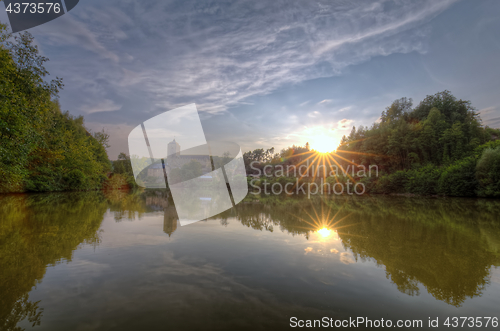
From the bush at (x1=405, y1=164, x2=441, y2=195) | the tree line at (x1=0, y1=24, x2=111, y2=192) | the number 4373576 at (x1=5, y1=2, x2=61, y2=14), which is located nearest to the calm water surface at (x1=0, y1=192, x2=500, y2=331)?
the tree line at (x1=0, y1=24, x2=111, y2=192)

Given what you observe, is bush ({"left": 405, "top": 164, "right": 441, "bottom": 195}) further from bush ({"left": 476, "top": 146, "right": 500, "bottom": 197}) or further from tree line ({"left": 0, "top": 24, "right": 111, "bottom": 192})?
tree line ({"left": 0, "top": 24, "right": 111, "bottom": 192})

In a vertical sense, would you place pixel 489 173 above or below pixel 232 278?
above

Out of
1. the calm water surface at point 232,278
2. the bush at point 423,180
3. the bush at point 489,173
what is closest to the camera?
the calm water surface at point 232,278

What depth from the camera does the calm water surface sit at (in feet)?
9.75

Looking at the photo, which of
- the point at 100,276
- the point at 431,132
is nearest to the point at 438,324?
the point at 100,276

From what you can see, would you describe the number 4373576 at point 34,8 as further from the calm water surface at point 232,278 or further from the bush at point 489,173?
the bush at point 489,173

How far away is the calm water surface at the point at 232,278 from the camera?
2.97 meters

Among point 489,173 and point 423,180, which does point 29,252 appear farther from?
point 423,180

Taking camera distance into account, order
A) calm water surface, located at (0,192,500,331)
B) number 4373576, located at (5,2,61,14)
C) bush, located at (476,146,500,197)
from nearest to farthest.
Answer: calm water surface, located at (0,192,500,331), number 4373576, located at (5,2,61,14), bush, located at (476,146,500,197)

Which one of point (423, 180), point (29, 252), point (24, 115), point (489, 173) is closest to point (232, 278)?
point (29, 252)

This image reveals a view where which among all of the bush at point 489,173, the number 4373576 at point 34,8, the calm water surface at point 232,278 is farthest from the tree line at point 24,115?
the bush at point 489,173

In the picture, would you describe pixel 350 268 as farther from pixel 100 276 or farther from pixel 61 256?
pixel 61 256

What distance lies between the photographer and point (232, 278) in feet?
13.4

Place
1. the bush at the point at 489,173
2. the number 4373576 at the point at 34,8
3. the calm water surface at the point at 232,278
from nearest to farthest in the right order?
1. the calm water surface at the point at 232,278
2. the number 4373576 at the point at 34,8
3. the bush at the point at 489,173
